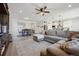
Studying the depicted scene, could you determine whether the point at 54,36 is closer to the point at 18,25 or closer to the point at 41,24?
the point at 41,24

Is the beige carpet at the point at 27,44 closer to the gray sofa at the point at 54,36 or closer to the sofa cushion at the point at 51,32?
the gray sofa at the point at 54,36

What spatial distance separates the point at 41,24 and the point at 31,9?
1.43 feet

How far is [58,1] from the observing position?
197 centimetres

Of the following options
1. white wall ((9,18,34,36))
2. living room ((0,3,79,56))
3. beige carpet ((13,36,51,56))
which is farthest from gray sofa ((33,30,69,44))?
white wall ((9,18,34,36))

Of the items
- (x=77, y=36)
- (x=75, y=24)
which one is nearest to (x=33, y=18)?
(x=75, y=24)

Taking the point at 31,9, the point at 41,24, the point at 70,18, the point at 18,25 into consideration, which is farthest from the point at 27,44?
the point at 70,18

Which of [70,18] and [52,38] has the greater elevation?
[70,18]

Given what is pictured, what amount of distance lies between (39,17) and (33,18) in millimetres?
151

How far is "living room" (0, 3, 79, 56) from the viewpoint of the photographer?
2088 millimetres

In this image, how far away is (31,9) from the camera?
2166mm

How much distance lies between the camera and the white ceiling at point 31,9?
2041 mm

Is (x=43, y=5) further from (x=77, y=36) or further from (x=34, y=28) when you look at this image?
(x=77, y=36)

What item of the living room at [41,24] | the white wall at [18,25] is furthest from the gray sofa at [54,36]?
the white wall at [18,25]

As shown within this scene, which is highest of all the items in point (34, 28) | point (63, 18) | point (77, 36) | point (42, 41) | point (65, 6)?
point (65, 6)
